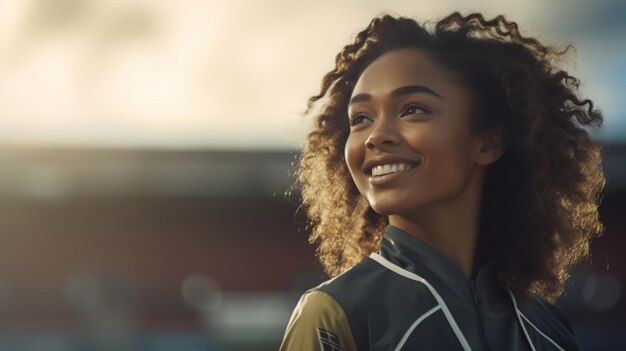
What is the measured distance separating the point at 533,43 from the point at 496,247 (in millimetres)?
566

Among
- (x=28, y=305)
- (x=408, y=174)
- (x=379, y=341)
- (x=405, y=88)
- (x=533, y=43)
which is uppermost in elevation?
(x=28, y=305)

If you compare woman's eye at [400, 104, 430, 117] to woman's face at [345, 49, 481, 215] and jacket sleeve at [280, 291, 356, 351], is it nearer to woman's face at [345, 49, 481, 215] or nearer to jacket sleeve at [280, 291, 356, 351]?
woman's face at [345, 49, 481, 215]

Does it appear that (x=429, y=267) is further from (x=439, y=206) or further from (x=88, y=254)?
(x=88, y=254)

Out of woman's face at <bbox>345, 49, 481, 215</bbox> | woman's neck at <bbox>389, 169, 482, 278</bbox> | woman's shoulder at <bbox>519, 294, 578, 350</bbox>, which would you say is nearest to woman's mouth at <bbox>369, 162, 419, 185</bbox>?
Answer: woman's face at <bbox>345, 49, 481, 215</bbox>

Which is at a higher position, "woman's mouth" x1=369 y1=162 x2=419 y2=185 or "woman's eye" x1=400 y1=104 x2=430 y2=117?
"woman's eye" x1=400 y1=104 x2=430 y2=117

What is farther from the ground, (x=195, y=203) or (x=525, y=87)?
(x=195, y=203)

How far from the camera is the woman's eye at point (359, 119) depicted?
2.89 m

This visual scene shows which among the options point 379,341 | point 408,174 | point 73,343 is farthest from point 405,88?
point 73,343

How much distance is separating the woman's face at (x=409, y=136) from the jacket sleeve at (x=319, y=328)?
0.36 m

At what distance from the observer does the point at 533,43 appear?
323 cm

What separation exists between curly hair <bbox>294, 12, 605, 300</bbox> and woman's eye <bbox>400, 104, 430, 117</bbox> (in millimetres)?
182

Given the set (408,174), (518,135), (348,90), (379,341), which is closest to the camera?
(379,341)

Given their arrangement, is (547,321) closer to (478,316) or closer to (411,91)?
(478,316)

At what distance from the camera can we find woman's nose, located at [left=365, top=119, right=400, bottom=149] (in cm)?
278
